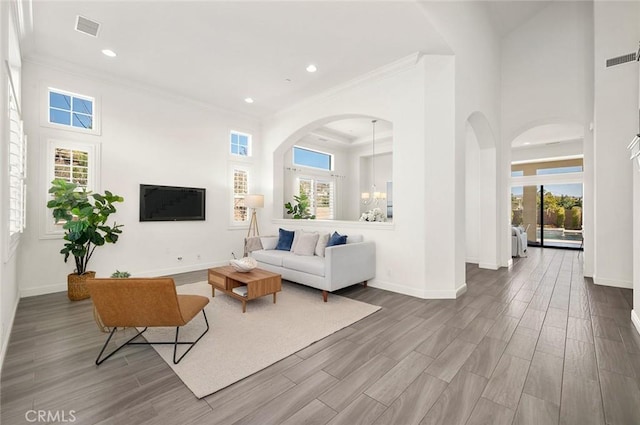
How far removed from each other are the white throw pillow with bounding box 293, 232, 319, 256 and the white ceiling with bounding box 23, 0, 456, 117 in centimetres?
277

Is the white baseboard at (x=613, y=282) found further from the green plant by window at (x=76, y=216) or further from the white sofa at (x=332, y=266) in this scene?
the green plant by window at (x=76, y=216)

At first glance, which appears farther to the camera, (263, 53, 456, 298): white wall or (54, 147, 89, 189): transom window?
(54, 147, 89, 189): transom window

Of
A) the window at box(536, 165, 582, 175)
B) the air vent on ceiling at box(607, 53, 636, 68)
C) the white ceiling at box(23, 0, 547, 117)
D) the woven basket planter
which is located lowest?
the woven basket planter

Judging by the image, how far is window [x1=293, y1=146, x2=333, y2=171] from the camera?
891cm

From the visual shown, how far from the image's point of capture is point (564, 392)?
1.99 metres

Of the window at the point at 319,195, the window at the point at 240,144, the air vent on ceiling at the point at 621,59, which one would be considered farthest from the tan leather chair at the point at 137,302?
the air vent on ceiling at the point at 621,59

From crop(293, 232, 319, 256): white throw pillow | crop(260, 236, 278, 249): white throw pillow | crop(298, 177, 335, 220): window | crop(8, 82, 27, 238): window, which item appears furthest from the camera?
crop(298, 177, 335, 220): window

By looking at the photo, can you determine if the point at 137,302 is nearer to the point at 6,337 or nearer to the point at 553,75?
the point at 6,337

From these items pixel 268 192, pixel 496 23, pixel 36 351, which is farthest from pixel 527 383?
pixel 496 23

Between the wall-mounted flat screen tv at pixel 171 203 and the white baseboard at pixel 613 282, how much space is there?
7408 mm

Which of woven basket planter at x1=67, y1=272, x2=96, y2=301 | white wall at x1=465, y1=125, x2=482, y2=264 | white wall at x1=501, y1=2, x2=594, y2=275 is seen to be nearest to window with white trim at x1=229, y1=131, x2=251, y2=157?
woven basket planter at x1=67, y1=272, x2=96, y2=301

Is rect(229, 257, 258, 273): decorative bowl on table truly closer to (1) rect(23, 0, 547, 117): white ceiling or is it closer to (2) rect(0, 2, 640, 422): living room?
(2) rect(0, 2, 640, 422): living room

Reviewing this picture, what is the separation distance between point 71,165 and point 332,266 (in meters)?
4.41

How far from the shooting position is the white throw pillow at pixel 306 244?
483cm
